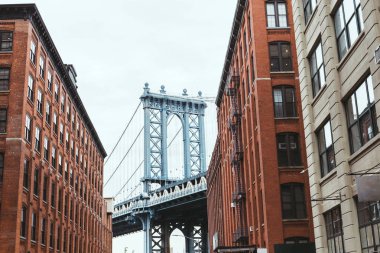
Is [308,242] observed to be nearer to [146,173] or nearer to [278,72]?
[278,72]

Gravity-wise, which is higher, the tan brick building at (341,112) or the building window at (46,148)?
the building window at (46,148)

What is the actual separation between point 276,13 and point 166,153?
289 feet

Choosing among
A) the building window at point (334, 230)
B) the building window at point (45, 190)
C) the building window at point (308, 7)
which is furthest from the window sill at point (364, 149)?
the building window at point (45, 190)

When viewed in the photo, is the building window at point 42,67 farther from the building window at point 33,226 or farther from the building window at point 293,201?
the building window at point 293,201

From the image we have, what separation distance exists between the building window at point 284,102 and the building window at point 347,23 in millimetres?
18946

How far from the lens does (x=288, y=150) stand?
40344mm

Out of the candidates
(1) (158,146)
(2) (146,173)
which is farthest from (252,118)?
(1) (158,146)

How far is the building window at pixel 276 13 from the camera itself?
4284 centimetres

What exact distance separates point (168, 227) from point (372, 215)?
111m

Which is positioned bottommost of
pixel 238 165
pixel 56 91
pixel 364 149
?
pixel 364 149

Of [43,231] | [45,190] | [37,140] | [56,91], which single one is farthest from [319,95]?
[56,91]

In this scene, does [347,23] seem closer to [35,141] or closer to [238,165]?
[238,165]

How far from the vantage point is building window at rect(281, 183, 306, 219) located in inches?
1534

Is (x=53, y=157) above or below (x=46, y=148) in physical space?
below
